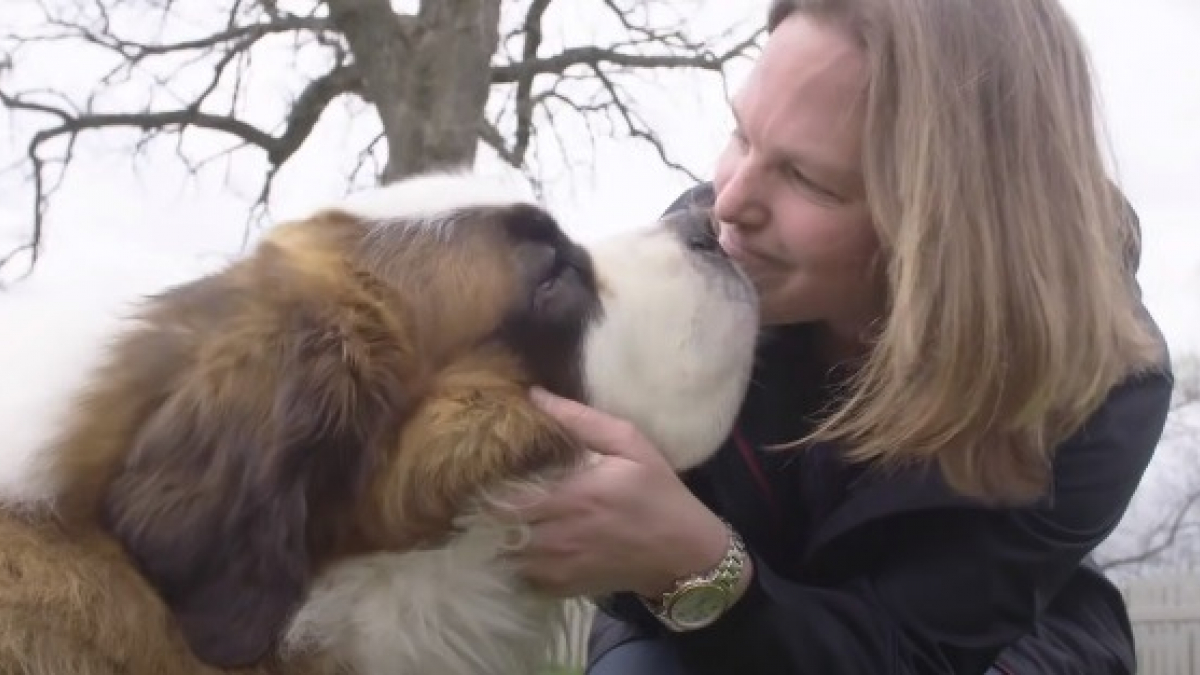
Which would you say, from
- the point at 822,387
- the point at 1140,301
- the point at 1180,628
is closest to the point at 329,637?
the point at 822,387

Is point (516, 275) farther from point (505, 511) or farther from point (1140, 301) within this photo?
point (1140, 301)

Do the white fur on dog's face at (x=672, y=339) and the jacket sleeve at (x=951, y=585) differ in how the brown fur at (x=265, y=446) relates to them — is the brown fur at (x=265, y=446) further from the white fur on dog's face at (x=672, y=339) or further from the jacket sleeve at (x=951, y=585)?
the jacket sleeve at (x=951, y=585)

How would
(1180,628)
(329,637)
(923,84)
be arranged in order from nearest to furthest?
(329,637) → (923,84) → (1180,628)

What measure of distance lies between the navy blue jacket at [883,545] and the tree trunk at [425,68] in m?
6.68

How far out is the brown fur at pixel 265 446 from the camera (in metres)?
2.09

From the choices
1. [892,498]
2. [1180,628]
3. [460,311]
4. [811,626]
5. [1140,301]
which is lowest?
[1180,628]

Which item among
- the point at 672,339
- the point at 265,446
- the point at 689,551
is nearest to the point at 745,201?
the point at 672,339

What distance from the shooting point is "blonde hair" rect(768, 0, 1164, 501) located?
270 centimetres

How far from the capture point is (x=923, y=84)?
271 centimetres

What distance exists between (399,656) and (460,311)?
0.51 metres

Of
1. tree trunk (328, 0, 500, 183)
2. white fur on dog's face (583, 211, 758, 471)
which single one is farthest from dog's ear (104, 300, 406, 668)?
tree trunk (328, 0, 500, 183)

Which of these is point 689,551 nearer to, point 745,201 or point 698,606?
point 698,606

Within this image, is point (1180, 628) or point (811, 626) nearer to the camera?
point (811, 626)

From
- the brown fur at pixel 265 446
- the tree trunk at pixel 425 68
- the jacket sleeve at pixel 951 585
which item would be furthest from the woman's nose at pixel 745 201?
the tree trunk at pixel 425 68
